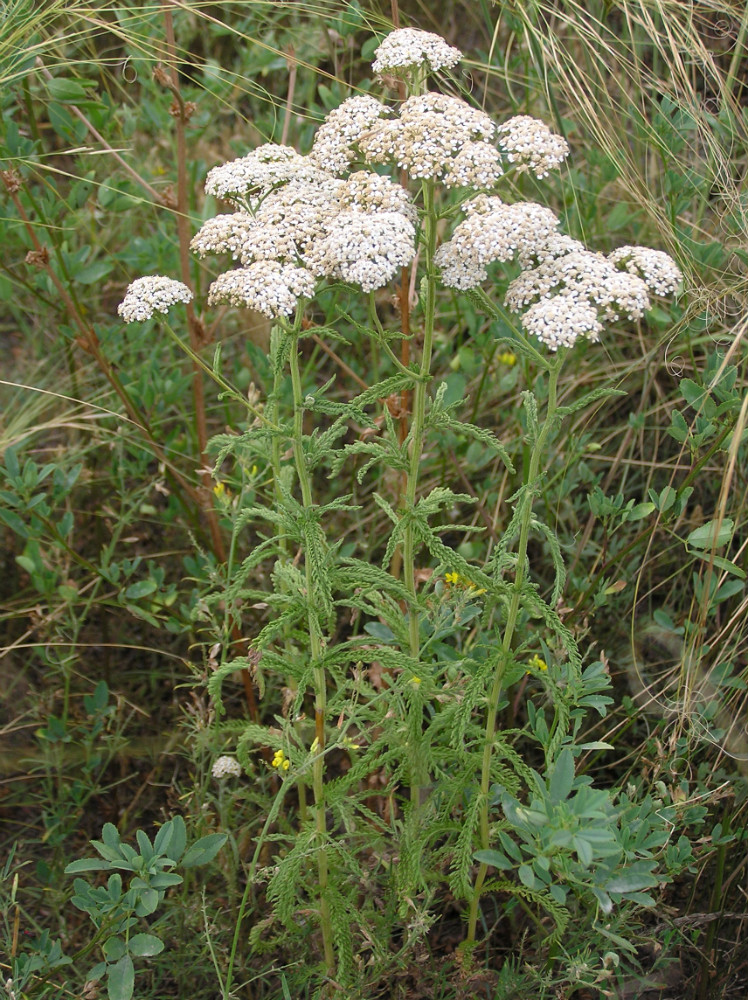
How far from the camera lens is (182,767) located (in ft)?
8.11

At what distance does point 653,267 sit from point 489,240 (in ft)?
1.06

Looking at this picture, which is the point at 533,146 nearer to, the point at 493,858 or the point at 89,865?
the point at 493,858

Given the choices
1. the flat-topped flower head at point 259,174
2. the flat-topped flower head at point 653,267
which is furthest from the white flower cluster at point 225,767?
the flat-topped flower head at point 653,267

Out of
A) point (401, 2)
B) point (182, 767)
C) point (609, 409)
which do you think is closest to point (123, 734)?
point (182, 767)

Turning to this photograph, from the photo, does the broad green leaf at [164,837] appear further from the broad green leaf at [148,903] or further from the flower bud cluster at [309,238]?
the flower bud cluster at [309,238]

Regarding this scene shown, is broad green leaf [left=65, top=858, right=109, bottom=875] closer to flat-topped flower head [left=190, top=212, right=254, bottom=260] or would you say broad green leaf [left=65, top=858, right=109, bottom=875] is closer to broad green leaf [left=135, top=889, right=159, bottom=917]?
broad green leaf [left=135, top=889, right=159, bottom=917]

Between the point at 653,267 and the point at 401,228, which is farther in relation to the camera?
the point at 653,267

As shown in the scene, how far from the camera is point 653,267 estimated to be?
160 centimetres

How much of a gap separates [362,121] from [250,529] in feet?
4.91

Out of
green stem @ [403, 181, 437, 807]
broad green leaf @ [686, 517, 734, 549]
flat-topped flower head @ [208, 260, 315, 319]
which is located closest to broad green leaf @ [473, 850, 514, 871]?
green stem @ [403, 181, 437, 807]

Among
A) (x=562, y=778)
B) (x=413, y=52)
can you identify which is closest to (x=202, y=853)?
(x=562, y=778)

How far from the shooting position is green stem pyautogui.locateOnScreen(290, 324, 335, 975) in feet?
5.16

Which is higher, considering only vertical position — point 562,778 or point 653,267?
point 653,267

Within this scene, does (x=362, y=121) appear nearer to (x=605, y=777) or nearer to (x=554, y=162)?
(x=554, y=162)
